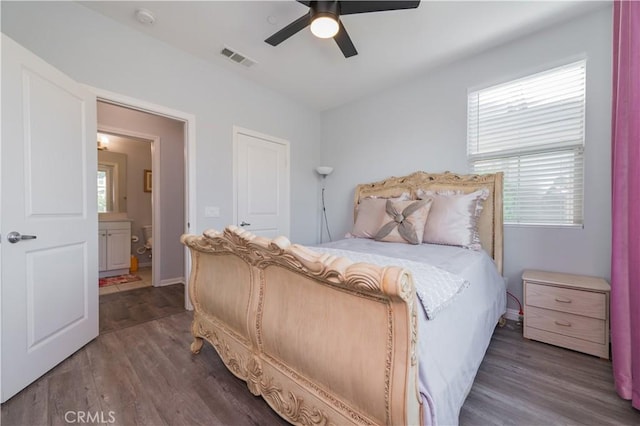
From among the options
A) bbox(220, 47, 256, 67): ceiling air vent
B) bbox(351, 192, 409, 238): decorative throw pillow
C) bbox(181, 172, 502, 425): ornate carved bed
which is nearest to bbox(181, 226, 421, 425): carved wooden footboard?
bbox(181, 172, 502, 425): ornate carved bed

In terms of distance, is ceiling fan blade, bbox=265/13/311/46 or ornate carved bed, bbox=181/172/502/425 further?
ceiling fan blade, bbox=265/13/311/46

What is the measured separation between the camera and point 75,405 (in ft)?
4.57

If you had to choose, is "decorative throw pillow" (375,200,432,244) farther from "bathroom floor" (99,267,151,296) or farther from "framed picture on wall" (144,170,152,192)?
"framed picture on wall" (144,170,152,192)

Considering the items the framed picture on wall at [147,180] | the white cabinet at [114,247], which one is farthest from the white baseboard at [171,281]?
the framed picture on wall at [147,180]

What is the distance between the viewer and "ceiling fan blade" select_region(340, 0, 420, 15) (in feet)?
5.27

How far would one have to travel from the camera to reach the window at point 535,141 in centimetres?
219

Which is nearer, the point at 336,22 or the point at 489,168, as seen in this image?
the point at 336,22

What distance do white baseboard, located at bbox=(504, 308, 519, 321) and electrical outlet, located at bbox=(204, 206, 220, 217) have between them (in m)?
3.19

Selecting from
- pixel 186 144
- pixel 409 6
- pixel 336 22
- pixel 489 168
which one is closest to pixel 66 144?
pixel 186 144

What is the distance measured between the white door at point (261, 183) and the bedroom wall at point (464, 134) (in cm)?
82

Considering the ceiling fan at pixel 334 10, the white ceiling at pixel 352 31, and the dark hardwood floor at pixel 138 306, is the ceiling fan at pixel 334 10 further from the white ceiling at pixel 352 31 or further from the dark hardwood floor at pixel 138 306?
the dark hardwood floor at pixel 138 306

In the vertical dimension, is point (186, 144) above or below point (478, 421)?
above

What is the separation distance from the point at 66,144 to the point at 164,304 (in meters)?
1.86

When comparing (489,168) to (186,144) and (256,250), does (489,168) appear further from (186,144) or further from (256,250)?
(186,144)
